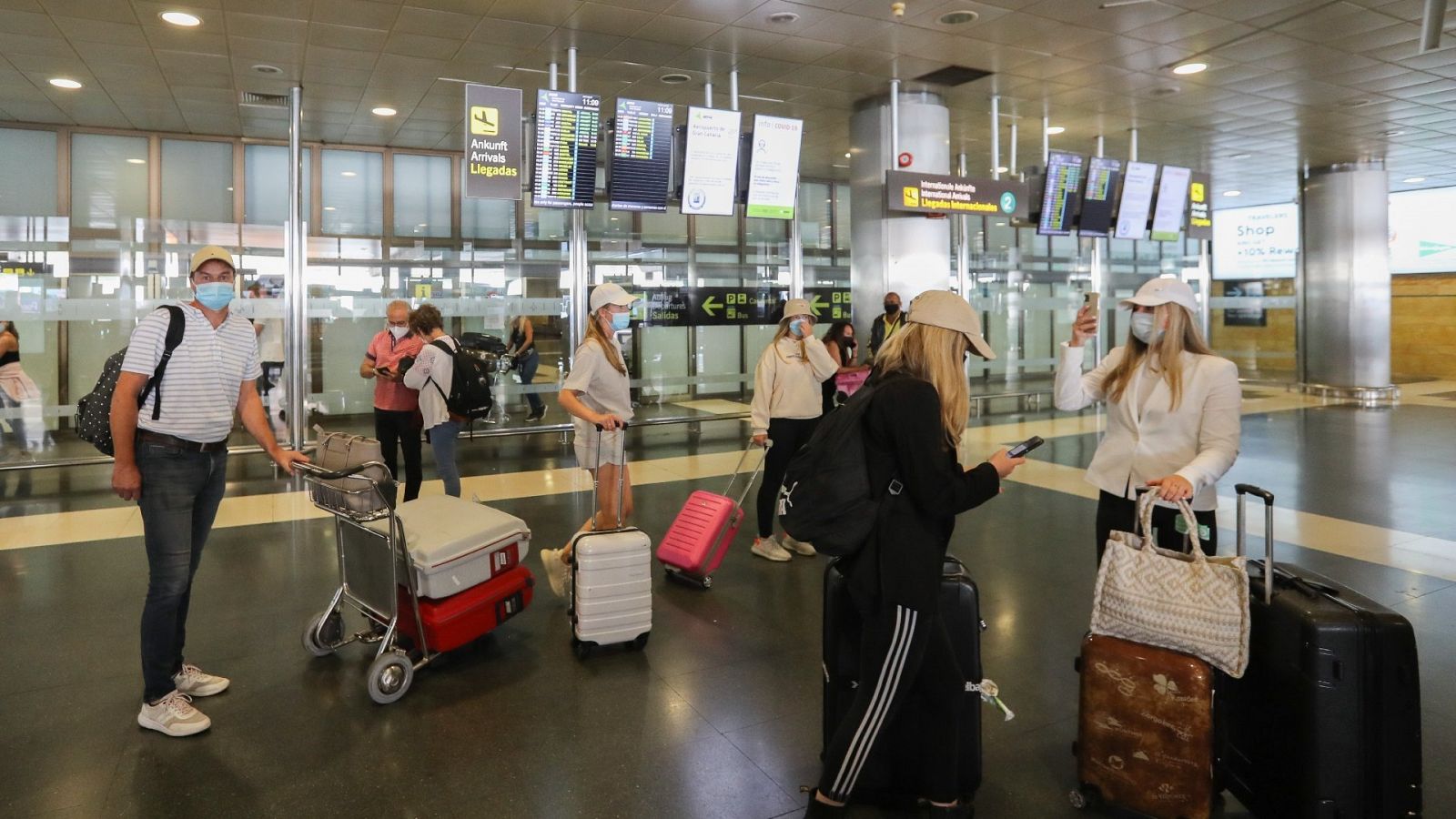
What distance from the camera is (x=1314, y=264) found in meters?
15.9

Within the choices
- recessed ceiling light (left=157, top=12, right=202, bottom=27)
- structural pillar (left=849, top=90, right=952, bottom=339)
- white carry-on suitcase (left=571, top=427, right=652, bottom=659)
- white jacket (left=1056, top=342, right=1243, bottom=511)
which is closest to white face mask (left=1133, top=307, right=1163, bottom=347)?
white jacket (left=1056, top=342, right=1243, bottom=511)

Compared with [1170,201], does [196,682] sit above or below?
below

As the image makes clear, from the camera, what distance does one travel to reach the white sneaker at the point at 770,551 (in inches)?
228

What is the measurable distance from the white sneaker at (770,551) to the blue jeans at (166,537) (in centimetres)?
319

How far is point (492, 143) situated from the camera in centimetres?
827

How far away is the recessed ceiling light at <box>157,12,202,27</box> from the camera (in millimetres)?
7359

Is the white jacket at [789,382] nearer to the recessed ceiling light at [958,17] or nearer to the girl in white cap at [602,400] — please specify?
the girl in white cap at [602,400]

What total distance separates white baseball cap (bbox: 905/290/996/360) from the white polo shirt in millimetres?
2508

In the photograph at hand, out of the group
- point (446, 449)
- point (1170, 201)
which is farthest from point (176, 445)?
point (1170, 201)

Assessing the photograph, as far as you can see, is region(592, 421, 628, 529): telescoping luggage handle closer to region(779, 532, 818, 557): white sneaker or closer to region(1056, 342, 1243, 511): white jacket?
region(779, 532, 818, 557): white sneaker

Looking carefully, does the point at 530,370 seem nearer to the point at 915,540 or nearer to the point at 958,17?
the point at 958,17

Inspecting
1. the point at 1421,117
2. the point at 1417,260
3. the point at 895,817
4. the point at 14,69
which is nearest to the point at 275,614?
the point at 895,817

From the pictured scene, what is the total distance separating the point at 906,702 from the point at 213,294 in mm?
2804

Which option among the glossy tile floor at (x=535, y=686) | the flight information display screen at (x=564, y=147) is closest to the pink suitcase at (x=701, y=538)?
the glossy tile floor at (x=535, y=686)
